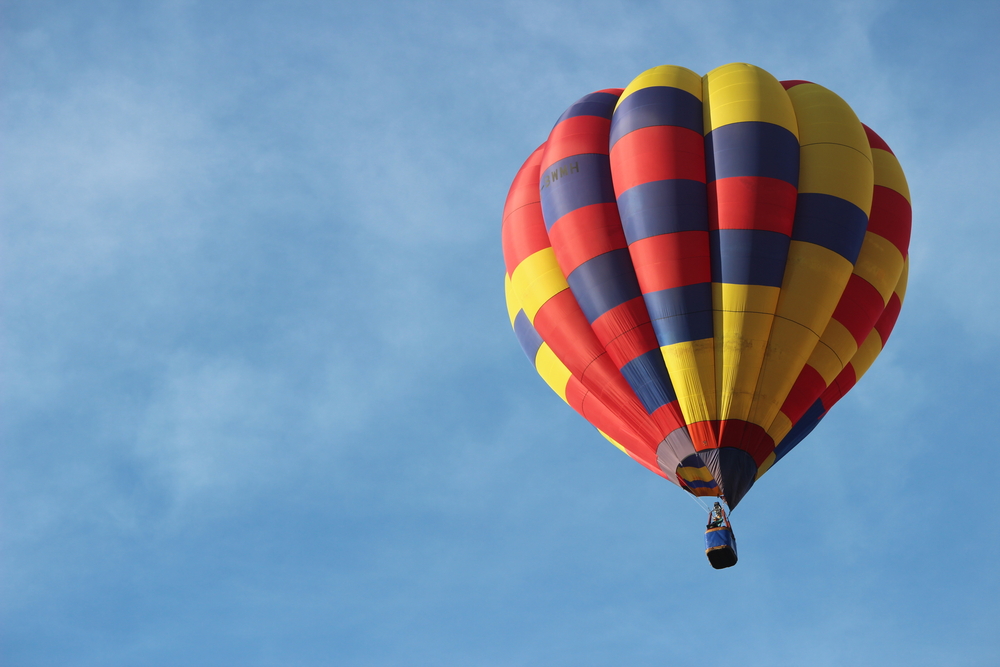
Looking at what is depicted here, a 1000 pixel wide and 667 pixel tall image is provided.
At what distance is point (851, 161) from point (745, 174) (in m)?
1.87

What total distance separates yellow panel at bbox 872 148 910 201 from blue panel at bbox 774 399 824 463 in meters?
3.81

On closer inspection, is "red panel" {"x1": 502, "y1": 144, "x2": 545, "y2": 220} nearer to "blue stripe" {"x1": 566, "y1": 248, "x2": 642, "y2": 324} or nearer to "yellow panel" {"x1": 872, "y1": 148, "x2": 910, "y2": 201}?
"blue stripe" {"x1": 566, "y1": 248, "x2": 642, "y2": 324}

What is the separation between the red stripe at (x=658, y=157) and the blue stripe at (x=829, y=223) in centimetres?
158

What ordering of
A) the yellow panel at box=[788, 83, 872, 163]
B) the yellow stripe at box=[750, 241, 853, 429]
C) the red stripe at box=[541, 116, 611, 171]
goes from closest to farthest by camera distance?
1. the yellow stripe at box=[750, 241, 853, 429]
2. the yellow panel at box=[788, 83, 872, 163]
3. the red stripe at box=[541, 116, 611, 171]

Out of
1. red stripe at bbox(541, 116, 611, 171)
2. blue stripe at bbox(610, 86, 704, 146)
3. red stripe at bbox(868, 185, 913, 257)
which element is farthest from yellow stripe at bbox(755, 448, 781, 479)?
red stripe at bbox(541, 116, 611, 171)

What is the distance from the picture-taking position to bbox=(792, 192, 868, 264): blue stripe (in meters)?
16.5

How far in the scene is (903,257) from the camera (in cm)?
1780

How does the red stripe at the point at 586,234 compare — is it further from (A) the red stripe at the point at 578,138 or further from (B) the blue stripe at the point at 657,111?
(B) the blue stripe at the point at 657,111

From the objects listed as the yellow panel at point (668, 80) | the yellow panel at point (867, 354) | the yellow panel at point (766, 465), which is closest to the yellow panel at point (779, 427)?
the yellow panel at point (766, 465)

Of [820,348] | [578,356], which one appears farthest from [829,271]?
[578,356]

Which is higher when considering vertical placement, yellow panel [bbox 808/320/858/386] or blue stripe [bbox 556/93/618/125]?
Result: blue stripe [bbox 556/93/618/125]

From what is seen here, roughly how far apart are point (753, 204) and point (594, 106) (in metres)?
3.74

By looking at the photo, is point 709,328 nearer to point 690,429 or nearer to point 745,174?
point 690,429

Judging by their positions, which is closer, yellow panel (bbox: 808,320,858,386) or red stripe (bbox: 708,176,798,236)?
red stripe (bbox: 708,176,798,236)
